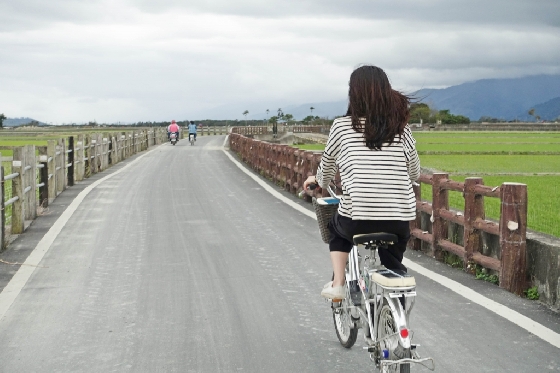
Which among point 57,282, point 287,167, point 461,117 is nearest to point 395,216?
point 57,282

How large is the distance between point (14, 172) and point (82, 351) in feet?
24.8

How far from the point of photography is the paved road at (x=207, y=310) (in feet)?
18.5

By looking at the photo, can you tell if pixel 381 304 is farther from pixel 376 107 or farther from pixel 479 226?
pixel 479 226

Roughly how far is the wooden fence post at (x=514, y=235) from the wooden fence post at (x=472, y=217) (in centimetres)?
82

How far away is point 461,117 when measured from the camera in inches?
5763

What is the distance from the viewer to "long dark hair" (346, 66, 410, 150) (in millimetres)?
4840

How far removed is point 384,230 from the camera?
481 cm

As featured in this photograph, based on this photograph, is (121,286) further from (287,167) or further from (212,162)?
(212,162)

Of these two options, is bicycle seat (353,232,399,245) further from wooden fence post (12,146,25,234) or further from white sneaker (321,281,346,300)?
wooden fence post (12,146,25,234)

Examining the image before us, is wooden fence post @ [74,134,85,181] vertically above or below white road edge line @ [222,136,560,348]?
above

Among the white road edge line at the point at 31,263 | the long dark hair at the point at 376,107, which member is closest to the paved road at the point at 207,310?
the white road edge line at the point at 31,263

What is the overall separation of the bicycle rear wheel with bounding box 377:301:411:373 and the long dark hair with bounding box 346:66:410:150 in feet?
3.27

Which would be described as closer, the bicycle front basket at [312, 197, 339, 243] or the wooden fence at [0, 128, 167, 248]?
the bicycle front basket at [312, 197, 339, 243]

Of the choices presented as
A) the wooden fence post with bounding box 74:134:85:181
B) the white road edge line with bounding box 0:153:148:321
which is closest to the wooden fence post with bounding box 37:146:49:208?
the white road edge line with bounding box 0:153:148:321
